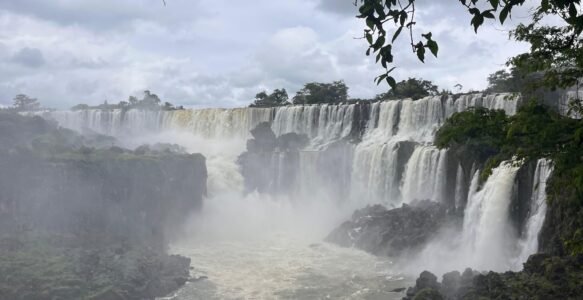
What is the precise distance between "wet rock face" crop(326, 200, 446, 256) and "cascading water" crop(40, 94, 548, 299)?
83cm

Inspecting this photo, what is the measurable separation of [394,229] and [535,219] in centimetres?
833

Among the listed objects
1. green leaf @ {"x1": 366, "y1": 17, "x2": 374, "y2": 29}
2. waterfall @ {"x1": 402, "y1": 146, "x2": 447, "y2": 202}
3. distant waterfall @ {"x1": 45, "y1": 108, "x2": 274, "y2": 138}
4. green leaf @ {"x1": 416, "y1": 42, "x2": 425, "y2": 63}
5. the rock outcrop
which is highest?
green leaf @ {"x1": 366, "y1": 17, "x2": 374, "y2": 29}

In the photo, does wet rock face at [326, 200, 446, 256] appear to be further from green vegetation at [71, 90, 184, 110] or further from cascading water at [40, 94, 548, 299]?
green vegetation at [71, 90, 184, 110]

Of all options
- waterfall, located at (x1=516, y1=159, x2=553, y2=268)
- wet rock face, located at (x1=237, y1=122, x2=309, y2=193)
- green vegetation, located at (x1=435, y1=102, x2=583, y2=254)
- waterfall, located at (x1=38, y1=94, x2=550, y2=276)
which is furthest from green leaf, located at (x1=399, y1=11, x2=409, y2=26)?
wet rock face, located at (x1=237, y1=122, x2=309, y2=193)

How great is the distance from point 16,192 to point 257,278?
12.0 m

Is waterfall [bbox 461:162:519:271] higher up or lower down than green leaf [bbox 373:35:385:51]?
lower down

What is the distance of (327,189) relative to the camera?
3603 centimetres

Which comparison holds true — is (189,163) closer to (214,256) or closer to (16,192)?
(214,256)

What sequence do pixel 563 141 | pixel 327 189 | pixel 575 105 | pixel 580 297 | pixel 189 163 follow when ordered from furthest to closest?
pixel 327 189 → pixel 189 163 → pixel 580 297 → pixel 575 105 → pixel 563 141

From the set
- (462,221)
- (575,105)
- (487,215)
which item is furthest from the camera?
(462,221)

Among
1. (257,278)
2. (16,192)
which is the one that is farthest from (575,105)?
(16,192)

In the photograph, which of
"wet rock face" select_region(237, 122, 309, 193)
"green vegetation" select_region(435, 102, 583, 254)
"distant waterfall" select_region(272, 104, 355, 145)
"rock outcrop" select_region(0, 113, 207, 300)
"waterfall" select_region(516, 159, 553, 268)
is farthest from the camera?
"distant waterfall" select_region(272, 104, 355, 145)

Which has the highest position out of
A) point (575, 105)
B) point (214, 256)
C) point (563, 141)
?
point (575, 105)

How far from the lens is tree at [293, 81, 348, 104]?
56781mm
